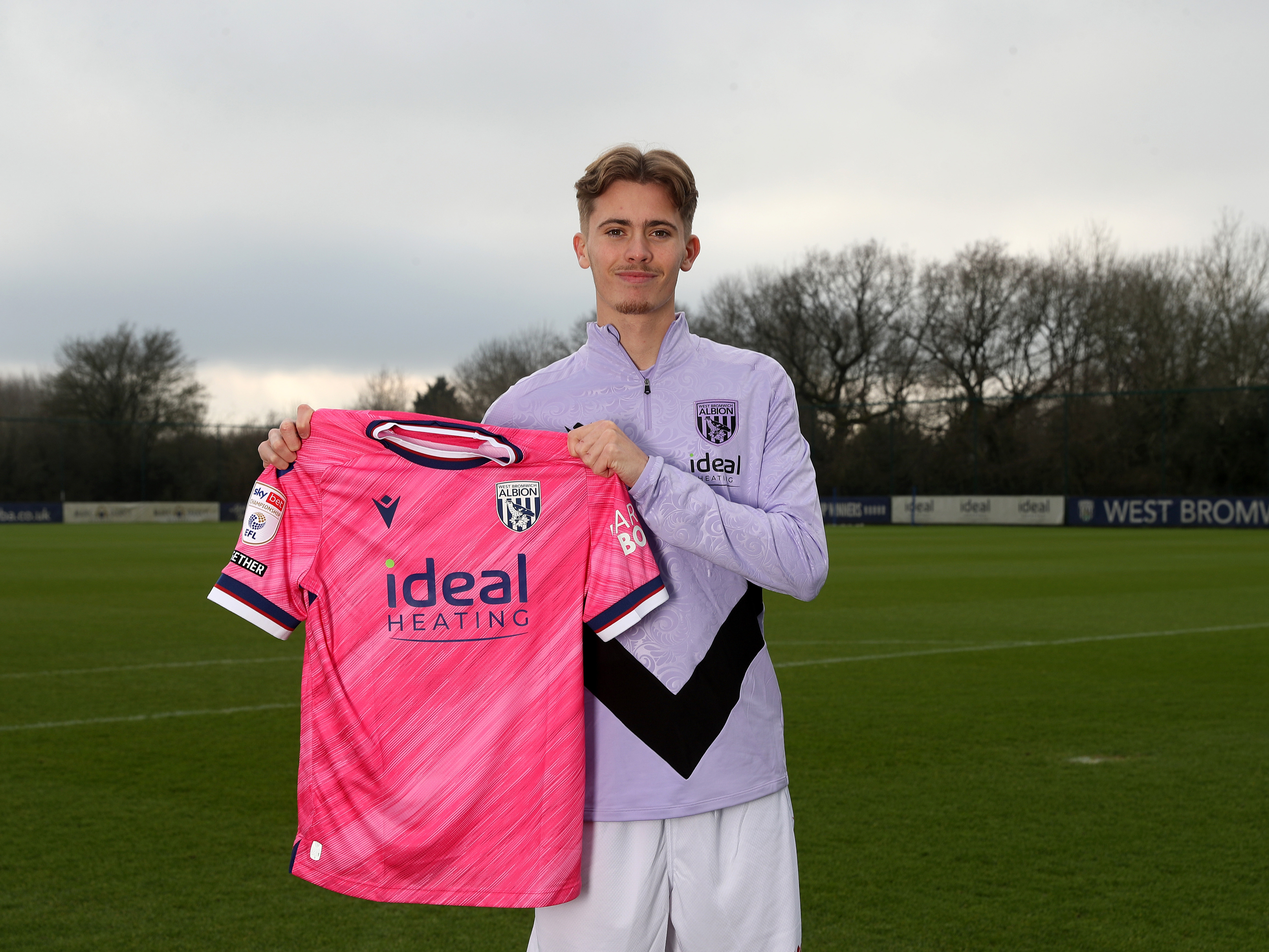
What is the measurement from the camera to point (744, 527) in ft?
6.61

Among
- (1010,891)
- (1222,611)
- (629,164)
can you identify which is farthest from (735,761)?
(1222,611)

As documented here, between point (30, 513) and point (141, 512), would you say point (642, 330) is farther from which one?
point (141, 512)

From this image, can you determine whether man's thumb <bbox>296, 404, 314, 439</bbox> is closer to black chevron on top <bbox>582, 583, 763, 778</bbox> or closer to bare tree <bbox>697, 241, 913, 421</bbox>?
black chevron on top <bbox>582, 583, 763, 778</bbox>

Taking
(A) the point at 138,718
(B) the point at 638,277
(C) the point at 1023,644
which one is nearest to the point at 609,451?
(B) the point at 638,277

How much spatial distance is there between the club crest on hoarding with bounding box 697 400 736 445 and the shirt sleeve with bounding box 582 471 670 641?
188 millimetres

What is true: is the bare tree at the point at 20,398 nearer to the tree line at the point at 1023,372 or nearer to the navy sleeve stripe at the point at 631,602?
the tree line at the point at 1023,372

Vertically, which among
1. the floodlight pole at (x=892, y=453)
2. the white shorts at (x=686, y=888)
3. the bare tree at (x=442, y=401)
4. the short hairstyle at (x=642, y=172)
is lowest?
the white shorts at (x=686, y=888)

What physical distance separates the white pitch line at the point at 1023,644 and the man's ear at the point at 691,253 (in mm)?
6131

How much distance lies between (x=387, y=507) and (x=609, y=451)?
1.55 feet

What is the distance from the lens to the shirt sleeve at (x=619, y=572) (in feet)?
6.91

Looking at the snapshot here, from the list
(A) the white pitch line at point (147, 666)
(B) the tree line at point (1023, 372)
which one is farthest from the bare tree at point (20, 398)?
(A) the white pitch line at point (147, 666)

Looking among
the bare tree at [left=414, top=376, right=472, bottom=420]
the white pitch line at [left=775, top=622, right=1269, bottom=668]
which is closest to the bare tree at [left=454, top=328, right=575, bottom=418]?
the bare tree at [left=414, top=376, right=472, bottom=420]

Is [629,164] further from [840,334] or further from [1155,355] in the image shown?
[840,334]

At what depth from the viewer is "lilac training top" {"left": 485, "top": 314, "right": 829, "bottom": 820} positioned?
2051 millimetres
